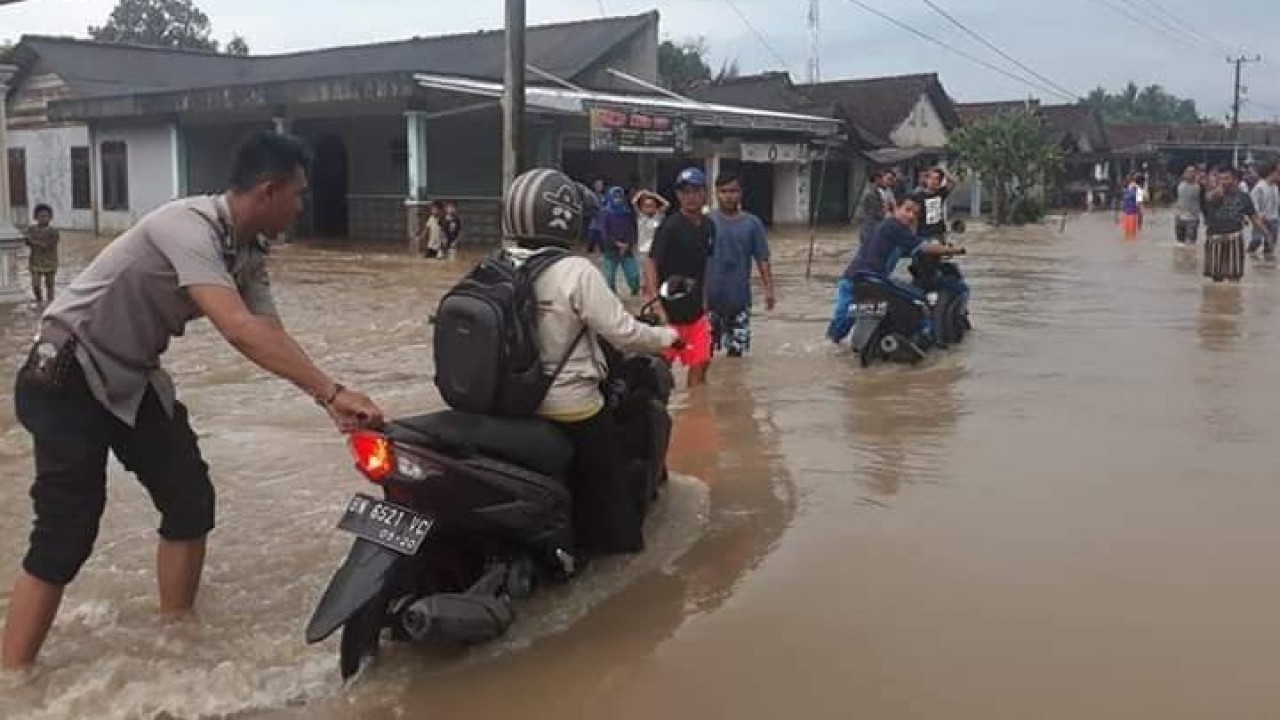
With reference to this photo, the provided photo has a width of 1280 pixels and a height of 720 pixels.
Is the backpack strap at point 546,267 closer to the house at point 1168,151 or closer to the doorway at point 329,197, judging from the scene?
the doorway at point 329,197

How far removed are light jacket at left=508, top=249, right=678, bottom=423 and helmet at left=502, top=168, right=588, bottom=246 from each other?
8cm

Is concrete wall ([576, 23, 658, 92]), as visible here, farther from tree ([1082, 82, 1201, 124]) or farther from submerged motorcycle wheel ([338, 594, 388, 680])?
tree ([1082, 82, 1201, 124])

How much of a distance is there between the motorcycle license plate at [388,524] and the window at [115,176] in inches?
1208

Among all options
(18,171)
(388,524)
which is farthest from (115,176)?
(388,524)

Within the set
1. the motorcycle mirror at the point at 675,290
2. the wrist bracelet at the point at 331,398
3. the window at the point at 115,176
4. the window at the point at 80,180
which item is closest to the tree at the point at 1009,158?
the window at the point at 115,176

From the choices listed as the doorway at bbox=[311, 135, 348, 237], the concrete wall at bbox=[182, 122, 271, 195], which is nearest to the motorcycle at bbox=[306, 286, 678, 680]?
the doorway at bbox=[311, 135, 348, 237]

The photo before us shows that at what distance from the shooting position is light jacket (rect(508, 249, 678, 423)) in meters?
4.37

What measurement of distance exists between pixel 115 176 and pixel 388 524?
104 ft

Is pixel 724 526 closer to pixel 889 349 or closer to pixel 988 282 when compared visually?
pixel 889 349

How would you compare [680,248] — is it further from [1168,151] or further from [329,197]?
[1168,151]

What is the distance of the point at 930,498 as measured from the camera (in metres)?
5.97

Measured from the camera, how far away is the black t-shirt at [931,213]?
11281 millimetres

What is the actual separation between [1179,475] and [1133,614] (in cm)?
214

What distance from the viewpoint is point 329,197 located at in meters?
31.7
